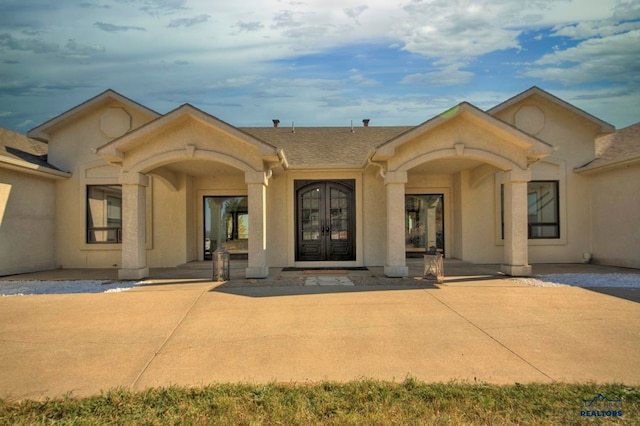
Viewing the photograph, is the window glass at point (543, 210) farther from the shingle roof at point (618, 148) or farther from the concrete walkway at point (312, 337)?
the concrete walkway at point (312, 337)

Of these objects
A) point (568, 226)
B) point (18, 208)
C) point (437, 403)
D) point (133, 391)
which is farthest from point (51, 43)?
point (568, 226)

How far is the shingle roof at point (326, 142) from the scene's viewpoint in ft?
41.9

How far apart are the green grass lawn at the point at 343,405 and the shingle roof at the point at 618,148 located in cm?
1030

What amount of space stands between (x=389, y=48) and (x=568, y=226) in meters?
8.54

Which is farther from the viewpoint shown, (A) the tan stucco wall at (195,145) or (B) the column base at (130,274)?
(B) the column base at (130,274)

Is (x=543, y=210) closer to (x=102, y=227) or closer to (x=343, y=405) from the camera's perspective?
(x=343, y=405)

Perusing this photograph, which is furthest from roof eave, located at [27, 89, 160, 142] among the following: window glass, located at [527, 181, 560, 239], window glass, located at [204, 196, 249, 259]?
window glass, located at [527, 181, 560, 239]

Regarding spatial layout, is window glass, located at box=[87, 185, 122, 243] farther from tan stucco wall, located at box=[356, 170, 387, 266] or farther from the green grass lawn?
the green grass lawn

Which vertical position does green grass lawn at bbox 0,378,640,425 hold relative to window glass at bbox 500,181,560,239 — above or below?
below

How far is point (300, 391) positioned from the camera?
3.53 meters

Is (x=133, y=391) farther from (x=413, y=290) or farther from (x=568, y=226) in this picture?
(x=568, y=226)

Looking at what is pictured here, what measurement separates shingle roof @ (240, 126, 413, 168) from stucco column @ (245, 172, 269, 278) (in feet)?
8.84

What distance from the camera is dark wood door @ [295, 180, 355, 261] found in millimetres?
12930

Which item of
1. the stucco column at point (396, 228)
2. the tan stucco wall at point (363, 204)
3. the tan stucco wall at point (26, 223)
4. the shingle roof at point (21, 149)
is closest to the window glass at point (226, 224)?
the tan stucco wall at point (363, 204)
